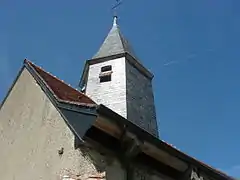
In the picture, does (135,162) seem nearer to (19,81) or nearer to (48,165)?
(48,165)

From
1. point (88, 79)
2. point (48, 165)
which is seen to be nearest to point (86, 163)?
point (48, 165)

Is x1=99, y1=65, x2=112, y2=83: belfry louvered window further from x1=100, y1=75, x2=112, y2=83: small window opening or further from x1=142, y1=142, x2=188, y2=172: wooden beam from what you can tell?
x1=142, y1=142, x2=188, y2=172: wooden beam

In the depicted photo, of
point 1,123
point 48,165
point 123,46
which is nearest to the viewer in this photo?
point 48,165

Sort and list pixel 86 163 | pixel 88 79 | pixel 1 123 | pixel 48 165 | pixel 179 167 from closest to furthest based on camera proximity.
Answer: pixel 86 163 < pixel 48 165 < pixel 179 167 < pixel 1 123 < pixel 88 79

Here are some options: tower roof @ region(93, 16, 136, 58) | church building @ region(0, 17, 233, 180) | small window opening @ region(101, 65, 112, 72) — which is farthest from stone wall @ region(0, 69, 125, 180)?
tower roof @ region(93, 16, 136, 58)

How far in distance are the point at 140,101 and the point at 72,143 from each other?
6.40 meters

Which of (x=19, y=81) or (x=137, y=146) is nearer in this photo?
(x=137, y=146)

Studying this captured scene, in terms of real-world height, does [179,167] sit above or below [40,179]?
above

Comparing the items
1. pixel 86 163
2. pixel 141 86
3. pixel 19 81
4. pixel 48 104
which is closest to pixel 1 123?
pixel 19 81

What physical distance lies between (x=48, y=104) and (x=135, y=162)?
190 centimetres

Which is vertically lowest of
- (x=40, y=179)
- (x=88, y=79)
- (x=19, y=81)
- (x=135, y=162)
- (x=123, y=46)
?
(x=40, y=179)

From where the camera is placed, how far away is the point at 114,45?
47.1ft

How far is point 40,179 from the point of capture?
248 inches

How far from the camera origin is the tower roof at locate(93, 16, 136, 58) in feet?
44.6
